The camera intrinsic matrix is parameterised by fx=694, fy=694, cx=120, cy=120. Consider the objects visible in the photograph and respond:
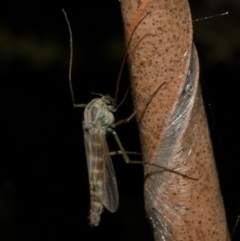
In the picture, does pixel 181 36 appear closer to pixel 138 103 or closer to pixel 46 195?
pixel 138 103

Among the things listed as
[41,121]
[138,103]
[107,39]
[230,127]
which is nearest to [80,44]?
[107,39]

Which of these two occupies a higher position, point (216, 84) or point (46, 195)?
point (216, 84)

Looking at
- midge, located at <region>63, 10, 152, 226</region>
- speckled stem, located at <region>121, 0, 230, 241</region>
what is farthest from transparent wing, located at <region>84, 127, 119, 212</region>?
speckled stem, located at <region>121, 0, 230, 241</region>

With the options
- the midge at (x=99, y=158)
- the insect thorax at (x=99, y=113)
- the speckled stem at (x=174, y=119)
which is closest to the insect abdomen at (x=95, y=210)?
the midge at (x=99, y=158)

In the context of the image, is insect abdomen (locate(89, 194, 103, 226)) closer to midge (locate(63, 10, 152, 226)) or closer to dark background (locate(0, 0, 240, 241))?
midge (locate(63, 10, 152, 226))

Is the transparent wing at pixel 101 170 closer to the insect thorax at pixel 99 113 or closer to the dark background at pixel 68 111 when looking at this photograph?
the insect thorax at pixel 99 113

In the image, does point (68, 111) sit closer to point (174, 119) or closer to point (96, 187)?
point (96, 187)
